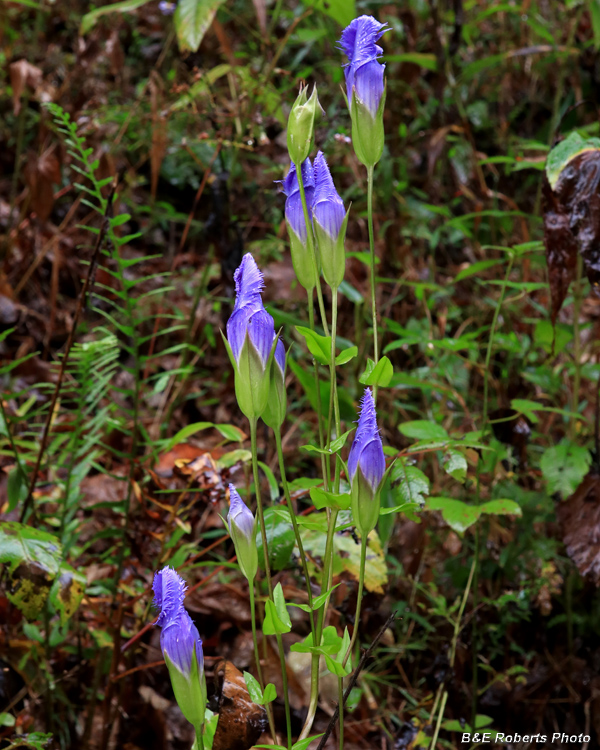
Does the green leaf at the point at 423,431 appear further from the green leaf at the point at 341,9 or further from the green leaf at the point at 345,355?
the green leaf at the point at 341,9

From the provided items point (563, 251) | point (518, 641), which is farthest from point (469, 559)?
point (563, 251)

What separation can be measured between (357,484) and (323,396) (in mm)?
784

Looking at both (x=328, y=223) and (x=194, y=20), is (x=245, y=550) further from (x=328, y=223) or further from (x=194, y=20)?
(x=194, y=20)

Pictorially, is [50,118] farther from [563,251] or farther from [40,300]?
[563,251]

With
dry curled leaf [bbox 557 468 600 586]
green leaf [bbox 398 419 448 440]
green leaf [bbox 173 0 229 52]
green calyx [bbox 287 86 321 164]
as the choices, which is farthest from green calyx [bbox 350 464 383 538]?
green leaf [bbox 173 0 229 52]

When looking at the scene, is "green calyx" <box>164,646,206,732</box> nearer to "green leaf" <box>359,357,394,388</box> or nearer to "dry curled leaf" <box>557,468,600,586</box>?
"green leaf" <box>359,357,394,388</box>

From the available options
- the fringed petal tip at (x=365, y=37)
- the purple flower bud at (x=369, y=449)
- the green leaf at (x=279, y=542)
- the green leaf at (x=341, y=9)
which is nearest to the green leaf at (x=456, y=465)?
the green leaf at (x=279, y=542)

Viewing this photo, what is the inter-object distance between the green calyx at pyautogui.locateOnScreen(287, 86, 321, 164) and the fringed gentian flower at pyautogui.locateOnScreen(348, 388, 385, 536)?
265 mm

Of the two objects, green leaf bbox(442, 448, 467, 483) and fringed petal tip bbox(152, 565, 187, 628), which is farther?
green leaf bbox(442, 448, 467, 483)

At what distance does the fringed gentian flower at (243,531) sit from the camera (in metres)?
0.71

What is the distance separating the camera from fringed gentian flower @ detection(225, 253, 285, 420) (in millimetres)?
691

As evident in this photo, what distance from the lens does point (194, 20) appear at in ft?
5.02

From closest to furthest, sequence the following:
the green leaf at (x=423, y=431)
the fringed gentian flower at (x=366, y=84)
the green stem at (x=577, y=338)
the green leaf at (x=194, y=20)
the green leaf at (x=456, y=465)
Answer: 1. the fringed gentian flower at (x=366, y=84)
2. the green leaf at (x=456, y=465)
3. the green leaf at (x=423, y=431)
4. the green stem at (x=577, y=338)
5. the green leaf at (x=194, y=20)

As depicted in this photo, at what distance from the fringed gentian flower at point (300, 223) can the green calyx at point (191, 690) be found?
1.34 feet
